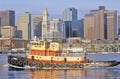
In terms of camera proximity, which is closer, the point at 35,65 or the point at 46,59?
the point at 35,65

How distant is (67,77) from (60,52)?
25708 mm

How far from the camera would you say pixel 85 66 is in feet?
389

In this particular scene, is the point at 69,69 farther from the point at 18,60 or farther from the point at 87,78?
the point at 87,78

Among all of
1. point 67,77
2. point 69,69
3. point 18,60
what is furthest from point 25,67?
point 67,77

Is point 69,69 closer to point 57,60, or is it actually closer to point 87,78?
point 57,60

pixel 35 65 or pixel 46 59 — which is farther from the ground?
pixel 46 59

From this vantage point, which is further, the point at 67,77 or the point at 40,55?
the point at 40,55

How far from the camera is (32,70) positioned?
378 feet

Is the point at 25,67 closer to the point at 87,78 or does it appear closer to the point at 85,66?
the point at 85,66

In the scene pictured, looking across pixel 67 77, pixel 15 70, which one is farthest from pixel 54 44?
pixel 67 77

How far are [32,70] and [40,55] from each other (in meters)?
4.02

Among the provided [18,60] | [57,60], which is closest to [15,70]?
[18,60]

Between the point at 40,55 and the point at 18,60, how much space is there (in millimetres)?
5207

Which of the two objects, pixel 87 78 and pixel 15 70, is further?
pixel 15 70
